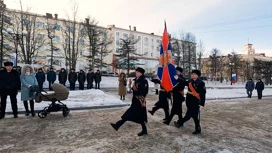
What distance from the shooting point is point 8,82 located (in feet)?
25.3

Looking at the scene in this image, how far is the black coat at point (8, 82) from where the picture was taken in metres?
7.67

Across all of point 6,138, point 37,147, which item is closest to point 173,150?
point 37,147

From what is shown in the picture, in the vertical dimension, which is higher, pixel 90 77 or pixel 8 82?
pixel 90 77

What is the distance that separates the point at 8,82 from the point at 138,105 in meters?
4.96

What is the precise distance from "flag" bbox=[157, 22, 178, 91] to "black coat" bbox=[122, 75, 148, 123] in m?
1.52

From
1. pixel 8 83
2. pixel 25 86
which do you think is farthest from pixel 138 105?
pixel 8 83

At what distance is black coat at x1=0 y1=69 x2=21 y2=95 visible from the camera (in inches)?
302

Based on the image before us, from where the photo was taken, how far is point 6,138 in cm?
557

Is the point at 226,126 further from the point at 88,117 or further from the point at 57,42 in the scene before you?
the point at 57,42

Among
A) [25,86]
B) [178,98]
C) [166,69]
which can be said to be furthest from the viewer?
[25,86]

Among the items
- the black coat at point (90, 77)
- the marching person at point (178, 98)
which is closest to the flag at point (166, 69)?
the marching person at point (178, 98)

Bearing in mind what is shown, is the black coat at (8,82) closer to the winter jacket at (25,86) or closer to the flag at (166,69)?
the winter jacket at (25,86)

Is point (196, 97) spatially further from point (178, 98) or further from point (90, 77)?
point (90, 77)

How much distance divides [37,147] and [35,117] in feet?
12.1
